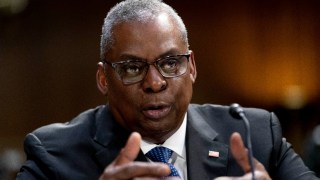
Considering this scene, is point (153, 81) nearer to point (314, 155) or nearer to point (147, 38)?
point (147, 38)

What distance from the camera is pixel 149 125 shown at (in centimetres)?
244

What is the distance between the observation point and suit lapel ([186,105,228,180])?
2.56 metres

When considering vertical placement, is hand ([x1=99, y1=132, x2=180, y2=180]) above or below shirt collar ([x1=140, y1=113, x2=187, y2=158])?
above

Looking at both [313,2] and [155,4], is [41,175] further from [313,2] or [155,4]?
[313,2]

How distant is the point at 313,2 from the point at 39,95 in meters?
2.44

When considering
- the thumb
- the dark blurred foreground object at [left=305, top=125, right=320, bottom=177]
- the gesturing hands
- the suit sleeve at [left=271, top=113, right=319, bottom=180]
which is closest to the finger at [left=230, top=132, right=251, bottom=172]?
the gesturing hands

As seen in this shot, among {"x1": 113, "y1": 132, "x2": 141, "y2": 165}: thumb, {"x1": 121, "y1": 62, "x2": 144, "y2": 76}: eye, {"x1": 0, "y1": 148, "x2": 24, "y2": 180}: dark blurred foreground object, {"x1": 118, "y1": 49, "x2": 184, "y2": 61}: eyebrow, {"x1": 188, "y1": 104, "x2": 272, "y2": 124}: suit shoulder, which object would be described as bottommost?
{"x1": 0, "y1": 148, "x2": 24, "y2": 180}: dark blurred foreground object

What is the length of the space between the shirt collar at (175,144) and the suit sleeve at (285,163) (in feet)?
1.30

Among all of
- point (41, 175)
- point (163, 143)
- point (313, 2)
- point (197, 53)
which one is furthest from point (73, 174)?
point (313, 2)

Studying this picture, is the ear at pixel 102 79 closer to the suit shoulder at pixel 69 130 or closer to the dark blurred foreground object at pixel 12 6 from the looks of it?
the suit shoulder at pixel 69 130

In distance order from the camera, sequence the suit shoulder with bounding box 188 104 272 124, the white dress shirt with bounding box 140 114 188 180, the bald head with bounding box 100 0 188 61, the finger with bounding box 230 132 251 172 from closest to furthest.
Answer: the finger with bounding box 230 132 251 172
the bald head with bounding box 100 0 188 61
the white dress shirt with bounding box 140 114 188 180
the suit shoulder with bounding box 188 104 272 124

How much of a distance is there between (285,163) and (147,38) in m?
0.82

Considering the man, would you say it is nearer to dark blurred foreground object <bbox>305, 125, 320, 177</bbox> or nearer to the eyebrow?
the eyebrow

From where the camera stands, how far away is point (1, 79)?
18.1ft
